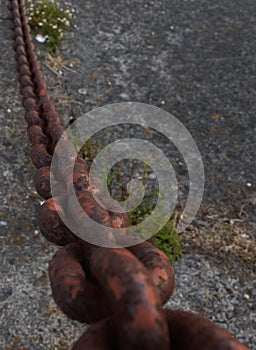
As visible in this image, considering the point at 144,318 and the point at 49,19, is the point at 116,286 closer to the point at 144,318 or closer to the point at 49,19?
the point at 144,318

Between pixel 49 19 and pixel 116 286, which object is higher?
pixel 116 286

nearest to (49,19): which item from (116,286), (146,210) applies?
(146,210)

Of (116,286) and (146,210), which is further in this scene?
(146,210)

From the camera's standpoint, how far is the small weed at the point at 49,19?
9.95 ft

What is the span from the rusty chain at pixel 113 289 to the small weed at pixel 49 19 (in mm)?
1898

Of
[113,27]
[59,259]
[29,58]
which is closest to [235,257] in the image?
[29,58]

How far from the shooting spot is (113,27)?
3246 millimetres

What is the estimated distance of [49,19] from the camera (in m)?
3.11

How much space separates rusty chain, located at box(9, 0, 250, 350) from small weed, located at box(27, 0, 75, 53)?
6.23 ft

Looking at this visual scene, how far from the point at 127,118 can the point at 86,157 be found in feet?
1.19

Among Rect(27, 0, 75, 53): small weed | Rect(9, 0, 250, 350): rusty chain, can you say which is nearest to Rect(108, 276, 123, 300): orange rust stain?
Rect(9, 0, 250, 350): rusty chain

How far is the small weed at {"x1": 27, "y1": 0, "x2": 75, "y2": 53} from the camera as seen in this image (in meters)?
3.03

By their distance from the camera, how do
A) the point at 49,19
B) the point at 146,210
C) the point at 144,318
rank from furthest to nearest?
the point at 49,19 → the point at 146,210 → the point at 144,318

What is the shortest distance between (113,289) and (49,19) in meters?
2.65
